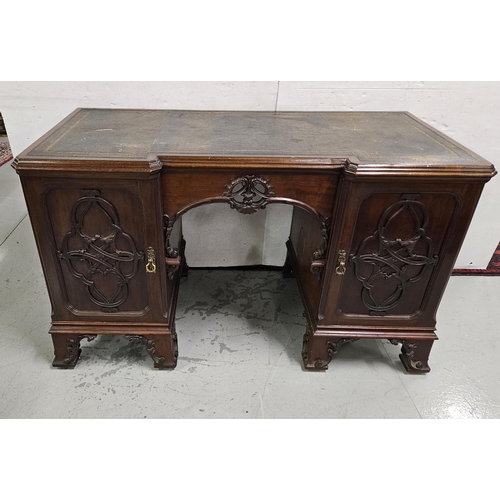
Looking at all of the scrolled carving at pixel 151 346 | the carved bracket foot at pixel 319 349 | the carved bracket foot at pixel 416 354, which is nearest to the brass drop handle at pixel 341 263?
the carved bracket foot at pixel 319 349

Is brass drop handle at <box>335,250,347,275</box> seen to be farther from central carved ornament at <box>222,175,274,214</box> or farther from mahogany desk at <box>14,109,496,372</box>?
central carved ornament at <box>222,175,274,214</box>

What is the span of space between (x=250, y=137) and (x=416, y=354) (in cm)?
122

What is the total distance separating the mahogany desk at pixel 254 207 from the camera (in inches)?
52.5

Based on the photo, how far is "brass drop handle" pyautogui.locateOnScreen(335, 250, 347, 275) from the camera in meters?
1.49

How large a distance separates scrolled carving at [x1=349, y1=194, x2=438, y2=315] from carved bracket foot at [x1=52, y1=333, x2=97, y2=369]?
1211 mm

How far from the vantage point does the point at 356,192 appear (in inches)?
53.4

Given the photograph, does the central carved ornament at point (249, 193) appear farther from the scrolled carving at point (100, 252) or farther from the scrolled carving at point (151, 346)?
the scrolled carving at point (151, 346)

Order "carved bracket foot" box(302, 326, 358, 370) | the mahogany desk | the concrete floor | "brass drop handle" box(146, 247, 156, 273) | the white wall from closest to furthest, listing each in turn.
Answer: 1. the mahogany desk
2. "brass drop handle" box(146, 247, 156, 273)
3. the concrete floor
4. "carved bracket foot" box(302, 326, 358, 370)
5. the white wall

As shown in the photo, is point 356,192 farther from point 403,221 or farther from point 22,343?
point 22,343

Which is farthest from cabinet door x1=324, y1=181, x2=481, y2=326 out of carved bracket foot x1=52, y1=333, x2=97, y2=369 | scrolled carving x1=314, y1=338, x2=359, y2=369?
carved bracket foot x1=52, y1=333, x2=97, y2=369

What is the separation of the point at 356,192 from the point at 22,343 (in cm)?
168

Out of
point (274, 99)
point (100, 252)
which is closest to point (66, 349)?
point (100, 252)

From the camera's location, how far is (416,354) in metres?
1.75

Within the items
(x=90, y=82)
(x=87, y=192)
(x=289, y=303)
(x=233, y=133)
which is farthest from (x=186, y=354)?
(x=90, y=82)
